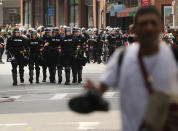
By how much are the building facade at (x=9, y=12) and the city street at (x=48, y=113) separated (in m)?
→ 93.4

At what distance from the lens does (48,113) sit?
15.8m

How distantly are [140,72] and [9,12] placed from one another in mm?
115141

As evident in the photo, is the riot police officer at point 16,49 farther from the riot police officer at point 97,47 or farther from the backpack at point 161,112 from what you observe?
the backpack at point 161,112

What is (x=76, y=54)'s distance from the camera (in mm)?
24906

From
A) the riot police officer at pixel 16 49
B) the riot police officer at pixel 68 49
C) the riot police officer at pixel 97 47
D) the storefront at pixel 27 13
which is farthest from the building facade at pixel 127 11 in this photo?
the storefront at pixel 27 13

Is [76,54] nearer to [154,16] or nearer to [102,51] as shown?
[102,51]

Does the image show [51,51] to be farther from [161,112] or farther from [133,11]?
[133,11]

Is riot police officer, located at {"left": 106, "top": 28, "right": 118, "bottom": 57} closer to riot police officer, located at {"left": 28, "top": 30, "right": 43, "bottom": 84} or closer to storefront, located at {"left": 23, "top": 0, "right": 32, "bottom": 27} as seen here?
riot police officer, located at {"left": 28, "top": 30, "right": 43, "bottom": 84}

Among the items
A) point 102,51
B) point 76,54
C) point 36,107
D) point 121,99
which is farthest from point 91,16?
point 121,99

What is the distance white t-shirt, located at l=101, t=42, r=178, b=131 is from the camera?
18.0 feet

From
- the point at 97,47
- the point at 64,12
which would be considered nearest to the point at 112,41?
the point at 97,47

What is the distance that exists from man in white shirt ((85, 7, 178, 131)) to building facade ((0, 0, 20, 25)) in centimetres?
11083

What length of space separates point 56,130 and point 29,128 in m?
0.60

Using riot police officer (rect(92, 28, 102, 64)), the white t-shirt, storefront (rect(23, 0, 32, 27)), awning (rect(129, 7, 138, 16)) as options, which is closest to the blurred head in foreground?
the white t-shirt
